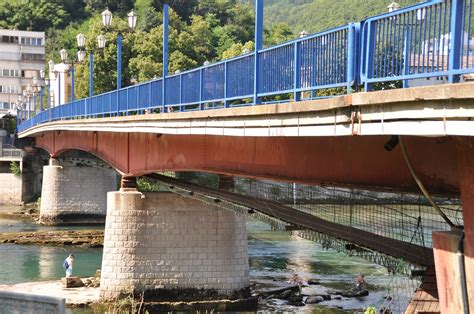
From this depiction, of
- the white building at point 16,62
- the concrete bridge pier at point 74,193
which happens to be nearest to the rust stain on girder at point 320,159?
the concrete bridge pier at point 74,193

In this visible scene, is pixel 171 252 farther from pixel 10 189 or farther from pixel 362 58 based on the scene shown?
pixel 10 189

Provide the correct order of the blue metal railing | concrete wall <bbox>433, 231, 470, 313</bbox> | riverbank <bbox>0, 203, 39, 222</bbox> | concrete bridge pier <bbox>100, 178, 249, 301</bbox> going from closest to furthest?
the blue metal railing
concrete wall <bbox>433, 231, 470, 313</bbox>
concrete bridge pier <bbox>100, 178, 249, 301</bbox>
riverbank <bbox>0, 203, 39, 222</bbox>

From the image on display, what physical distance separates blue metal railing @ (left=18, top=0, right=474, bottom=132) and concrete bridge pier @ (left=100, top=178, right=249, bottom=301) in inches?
419

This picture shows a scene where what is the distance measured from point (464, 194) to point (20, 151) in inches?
3221

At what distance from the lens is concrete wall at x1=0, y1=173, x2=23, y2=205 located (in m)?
83.6

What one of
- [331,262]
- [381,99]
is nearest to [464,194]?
[381,99]

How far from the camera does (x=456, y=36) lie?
37.3ft

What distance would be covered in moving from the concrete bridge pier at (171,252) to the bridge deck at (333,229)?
159 centimetres

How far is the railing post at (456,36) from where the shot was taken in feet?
37.3

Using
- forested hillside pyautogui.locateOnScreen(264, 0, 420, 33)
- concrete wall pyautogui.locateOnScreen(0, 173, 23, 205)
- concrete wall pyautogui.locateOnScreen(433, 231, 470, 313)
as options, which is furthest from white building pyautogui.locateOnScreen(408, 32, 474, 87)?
forested hillside pyautogui.locateOnScreen(264, 0, 420, 33)

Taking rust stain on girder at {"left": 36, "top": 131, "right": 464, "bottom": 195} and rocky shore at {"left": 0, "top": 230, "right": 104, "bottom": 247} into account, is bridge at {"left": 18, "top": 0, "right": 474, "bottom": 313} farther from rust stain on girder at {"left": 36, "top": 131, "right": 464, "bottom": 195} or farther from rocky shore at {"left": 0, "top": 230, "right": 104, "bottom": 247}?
rocky shore at {"left": 0, "top": 230, "right": 104, "bottom": 247}

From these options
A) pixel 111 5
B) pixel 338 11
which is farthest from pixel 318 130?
pixel 111 5

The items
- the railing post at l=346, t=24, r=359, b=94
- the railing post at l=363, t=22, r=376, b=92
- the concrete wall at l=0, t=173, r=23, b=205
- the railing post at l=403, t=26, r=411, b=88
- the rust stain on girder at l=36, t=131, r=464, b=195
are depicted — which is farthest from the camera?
the concrete wall at l=0, t=173, r=23, b=205

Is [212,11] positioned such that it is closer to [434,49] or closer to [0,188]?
[0,188]
